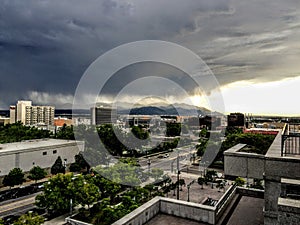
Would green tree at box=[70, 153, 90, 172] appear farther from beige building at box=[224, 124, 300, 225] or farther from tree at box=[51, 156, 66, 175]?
beige building at box=[224, 124, 300, 225]

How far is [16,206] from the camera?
18.6 m

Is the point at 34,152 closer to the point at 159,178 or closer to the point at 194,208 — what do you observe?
the point at 159,178

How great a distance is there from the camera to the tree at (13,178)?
2246 centimetres

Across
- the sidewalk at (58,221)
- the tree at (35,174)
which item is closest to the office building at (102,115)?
the tree at (35,174)

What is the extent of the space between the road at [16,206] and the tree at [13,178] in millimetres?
2933

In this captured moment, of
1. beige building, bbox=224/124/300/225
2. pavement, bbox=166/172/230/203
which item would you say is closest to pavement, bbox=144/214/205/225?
beige building, bbox=224/124/300/225

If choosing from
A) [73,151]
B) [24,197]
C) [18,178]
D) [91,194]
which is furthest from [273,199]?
[73,151]

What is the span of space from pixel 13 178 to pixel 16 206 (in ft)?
15.6

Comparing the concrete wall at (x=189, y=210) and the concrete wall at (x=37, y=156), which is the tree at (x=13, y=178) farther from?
the concrete wall at (x=189, y=210)

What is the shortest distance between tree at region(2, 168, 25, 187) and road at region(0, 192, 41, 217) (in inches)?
115

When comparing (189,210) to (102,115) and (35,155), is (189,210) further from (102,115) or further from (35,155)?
(102,115)

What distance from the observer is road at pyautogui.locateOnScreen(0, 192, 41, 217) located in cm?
1747

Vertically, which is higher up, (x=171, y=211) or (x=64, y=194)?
(x=171, y=211)

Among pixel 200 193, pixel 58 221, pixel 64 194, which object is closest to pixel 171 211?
pixel 64 194
